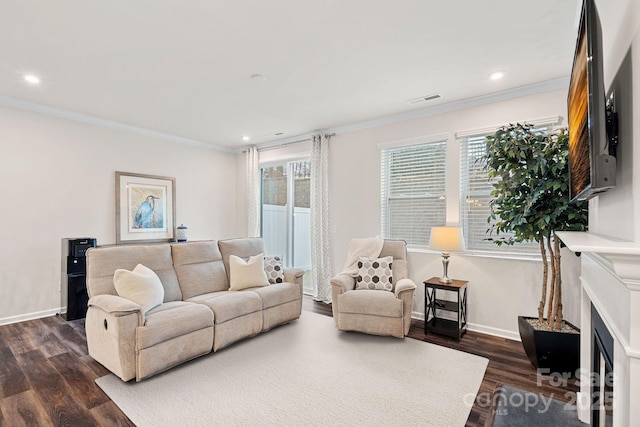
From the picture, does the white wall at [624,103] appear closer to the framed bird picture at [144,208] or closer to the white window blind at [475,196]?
the white window blind at [475,196]

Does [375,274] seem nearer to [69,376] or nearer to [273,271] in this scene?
[273,271]

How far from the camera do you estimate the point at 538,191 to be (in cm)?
256

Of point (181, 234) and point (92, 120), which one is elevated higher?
point (92, 120)

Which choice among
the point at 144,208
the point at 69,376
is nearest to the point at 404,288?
the point at 69,376

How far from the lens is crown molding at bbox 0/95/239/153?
12.6 feet

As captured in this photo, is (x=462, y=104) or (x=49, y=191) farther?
(x=49, y=191)

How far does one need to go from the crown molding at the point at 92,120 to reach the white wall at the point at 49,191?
2.6 inches

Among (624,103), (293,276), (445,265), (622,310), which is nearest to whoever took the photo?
(622,310)

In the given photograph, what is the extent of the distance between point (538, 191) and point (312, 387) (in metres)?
2.39

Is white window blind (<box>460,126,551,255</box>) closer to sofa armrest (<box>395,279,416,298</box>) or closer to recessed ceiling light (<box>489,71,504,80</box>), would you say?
recessed ceiling light (<box>489,71,504,80</box>)

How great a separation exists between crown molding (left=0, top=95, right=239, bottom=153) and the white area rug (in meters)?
3.55

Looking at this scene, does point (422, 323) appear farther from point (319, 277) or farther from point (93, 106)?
point (93, 106)

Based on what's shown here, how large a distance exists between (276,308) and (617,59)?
131 inches

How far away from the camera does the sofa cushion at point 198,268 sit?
342 cm
